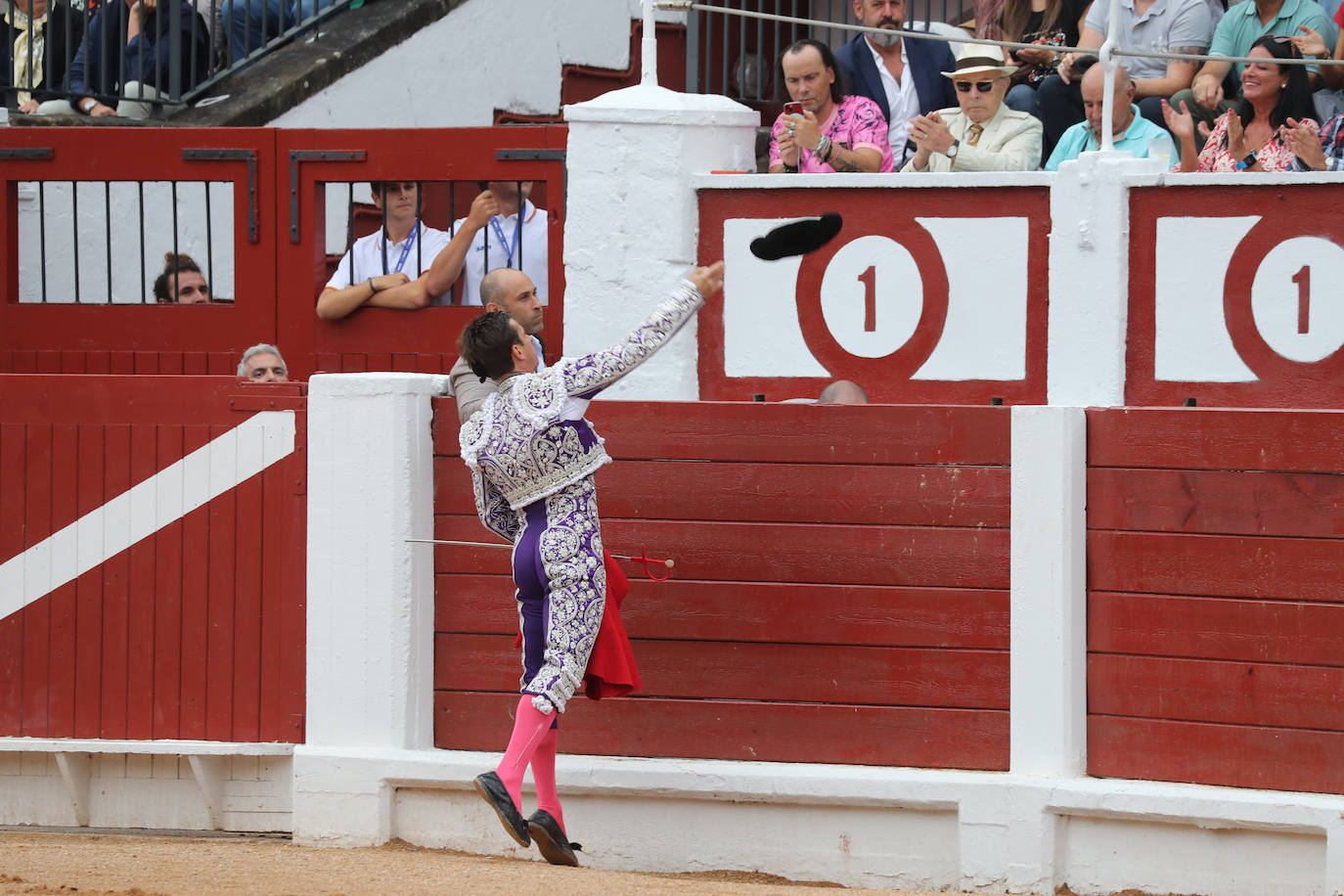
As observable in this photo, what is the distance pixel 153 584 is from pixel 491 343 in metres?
1.55

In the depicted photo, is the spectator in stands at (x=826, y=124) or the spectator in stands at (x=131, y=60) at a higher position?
the spectator in stands at (x=131, y=60)

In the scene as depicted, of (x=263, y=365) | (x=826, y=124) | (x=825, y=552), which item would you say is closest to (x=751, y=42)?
(x=826, y=124)

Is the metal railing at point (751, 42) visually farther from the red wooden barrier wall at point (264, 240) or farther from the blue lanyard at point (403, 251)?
the blue lanyard at point (403, 251)

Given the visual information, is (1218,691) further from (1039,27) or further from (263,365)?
(1039,27)

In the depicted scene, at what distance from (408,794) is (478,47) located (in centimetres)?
480

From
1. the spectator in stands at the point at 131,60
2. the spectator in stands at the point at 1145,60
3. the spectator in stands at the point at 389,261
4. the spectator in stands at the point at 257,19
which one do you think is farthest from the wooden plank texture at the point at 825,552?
the spectator in stands at the point at 257,19

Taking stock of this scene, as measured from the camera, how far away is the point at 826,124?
6629 mm

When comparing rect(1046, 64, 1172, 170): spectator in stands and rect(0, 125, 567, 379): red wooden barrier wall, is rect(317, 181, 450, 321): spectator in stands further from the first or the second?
rect(1046, 64, 1172, 170): spectator in stands

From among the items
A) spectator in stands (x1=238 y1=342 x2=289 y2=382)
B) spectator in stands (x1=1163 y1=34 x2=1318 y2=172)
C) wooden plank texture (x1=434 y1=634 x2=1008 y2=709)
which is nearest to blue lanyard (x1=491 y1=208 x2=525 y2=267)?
spectator in stands (x1=238 y1=342 x2=289 y2=382)

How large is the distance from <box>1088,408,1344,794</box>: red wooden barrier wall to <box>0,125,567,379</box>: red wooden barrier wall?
2.82 m

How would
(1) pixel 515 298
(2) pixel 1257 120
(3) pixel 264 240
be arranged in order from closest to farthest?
(1) pixel 515 298 → (2) pixel 1257 120 → (3) pixel 264 240

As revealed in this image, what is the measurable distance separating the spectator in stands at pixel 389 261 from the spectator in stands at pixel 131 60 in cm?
203

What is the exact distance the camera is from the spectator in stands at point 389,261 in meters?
7.15

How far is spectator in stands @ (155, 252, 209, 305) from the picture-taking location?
7477mm
